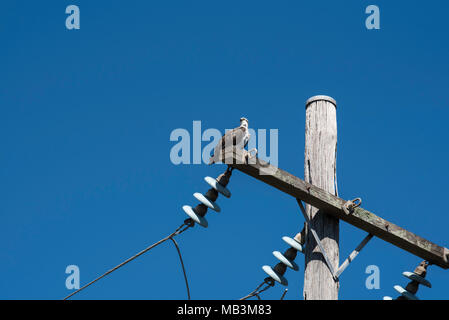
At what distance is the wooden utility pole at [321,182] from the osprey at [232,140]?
53 centimetres

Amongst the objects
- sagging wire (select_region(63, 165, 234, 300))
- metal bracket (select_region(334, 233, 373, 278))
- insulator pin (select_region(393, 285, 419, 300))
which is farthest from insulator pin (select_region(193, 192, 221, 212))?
insulator pin (select_region(393, 285, 419, 300))

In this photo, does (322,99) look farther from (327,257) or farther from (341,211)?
(327,257)

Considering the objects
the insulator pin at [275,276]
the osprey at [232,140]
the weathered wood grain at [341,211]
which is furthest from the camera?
the insulator pin at [275,276]

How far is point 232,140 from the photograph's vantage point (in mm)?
6949

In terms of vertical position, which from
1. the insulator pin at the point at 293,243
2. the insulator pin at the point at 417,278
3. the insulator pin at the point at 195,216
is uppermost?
the insulator pin at the point at 195,216

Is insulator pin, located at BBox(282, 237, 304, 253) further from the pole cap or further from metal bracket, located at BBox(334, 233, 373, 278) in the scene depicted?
the pole cap

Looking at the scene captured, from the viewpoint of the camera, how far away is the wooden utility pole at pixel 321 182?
21.7ft

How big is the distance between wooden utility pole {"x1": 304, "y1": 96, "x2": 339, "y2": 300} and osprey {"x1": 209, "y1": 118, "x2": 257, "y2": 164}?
20.9 inches

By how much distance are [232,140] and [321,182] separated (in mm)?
795

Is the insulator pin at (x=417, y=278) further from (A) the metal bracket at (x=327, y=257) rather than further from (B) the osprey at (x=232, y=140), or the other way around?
(B) the osprey at (x=232, y=140)

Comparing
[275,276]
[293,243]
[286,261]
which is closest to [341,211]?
[293,243]

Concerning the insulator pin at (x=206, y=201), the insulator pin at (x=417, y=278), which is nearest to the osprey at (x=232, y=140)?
the insulator pin at (x=206, y=201)

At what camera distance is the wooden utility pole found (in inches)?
260
